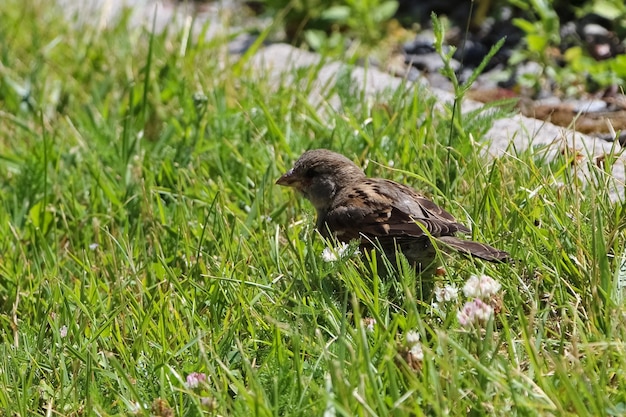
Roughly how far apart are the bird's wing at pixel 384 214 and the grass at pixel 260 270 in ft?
0.37

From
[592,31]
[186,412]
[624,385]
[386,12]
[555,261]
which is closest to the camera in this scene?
[624,385]

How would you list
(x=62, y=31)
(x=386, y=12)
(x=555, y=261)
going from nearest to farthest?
(x=555, y=261), (x=386, y=12), (x=62, y=31)

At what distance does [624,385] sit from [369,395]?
64 cm

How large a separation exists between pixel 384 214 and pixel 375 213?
4 centimetres

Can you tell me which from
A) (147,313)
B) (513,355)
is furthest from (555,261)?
(147,313)

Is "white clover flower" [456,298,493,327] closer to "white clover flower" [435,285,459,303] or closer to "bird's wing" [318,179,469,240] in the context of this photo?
"white clover flower" [435,285,459,303]

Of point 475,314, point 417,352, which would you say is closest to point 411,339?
point 417,352

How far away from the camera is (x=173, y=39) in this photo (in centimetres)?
591

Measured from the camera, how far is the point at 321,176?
3.77m

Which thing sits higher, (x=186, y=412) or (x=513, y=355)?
(x=513, y=355)

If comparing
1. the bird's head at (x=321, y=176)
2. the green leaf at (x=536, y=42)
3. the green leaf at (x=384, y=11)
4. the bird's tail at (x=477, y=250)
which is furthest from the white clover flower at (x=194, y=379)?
the green leaf at (x=384, y=11)

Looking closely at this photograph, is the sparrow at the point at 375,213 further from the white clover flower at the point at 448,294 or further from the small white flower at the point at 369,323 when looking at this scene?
the small white flower at the point at 369,323

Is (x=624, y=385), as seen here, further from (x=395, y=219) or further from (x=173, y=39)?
(x=173, y=39)

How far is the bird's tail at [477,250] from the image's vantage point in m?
2.81
